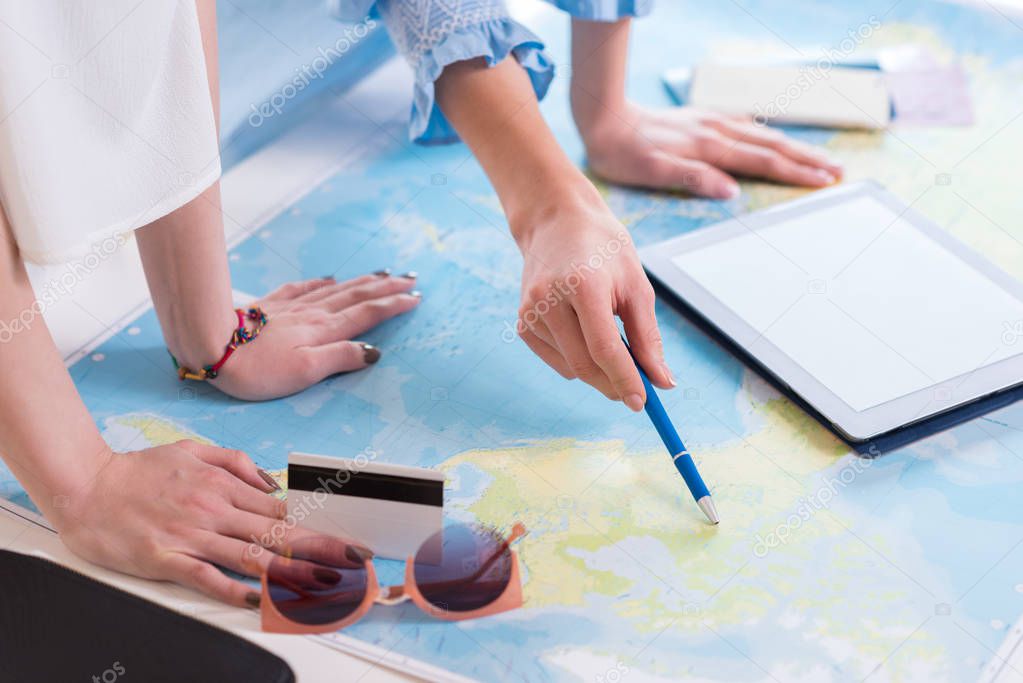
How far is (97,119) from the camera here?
27.1 inches

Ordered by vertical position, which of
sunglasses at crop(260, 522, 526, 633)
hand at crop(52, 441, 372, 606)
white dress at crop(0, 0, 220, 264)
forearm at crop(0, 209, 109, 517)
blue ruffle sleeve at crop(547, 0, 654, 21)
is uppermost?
white dress at crop(0, 0, 220, 264)

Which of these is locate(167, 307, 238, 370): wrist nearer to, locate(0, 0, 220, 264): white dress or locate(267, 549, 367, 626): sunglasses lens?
locate(0, 0, 220, 264): white dress

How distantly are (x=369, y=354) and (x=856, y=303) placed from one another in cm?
44

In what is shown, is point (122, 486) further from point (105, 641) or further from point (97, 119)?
point (97, 119)

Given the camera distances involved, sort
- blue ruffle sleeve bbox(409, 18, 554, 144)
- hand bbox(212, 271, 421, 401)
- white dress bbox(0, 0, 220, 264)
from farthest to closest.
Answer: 1. blue ruffle sleeve bbox(409, 18, 554, 144)
2. hand bbox(212, 271, 421, 401)
3. white dress bbox(0, 0, 220, 264)

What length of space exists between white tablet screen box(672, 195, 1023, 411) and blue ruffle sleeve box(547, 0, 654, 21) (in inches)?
11.1

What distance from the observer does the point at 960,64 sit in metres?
1.30

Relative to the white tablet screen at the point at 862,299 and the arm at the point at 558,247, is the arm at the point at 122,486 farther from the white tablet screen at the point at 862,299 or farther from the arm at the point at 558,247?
the white tablet screen at the point at 862,299

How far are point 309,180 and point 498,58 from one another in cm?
26

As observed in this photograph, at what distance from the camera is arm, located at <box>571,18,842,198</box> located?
1115mm

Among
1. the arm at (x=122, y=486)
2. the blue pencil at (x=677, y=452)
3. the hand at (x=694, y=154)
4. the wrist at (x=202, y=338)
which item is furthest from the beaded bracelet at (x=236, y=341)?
the hand at (x=694, y=154)

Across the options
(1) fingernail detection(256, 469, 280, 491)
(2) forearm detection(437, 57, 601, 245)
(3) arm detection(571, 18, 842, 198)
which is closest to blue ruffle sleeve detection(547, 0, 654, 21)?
(3) arm detection(571, 18, 842, 198)

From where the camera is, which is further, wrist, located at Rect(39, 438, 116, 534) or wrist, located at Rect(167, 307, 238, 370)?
wrist, located at Rect(167, 307, 238, 370)

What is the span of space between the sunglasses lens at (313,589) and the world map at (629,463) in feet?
0.07
